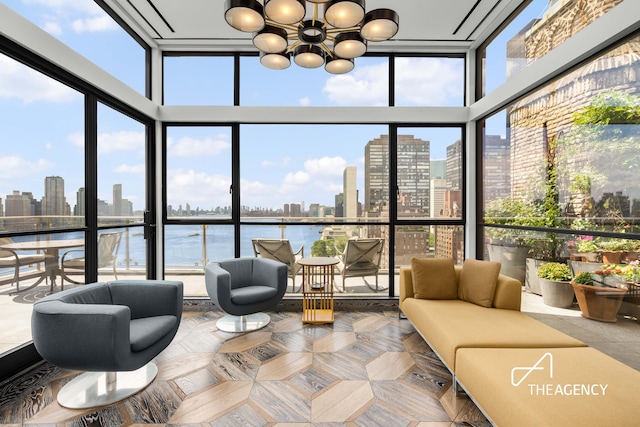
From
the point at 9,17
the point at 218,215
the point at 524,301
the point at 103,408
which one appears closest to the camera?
the point at 103,408

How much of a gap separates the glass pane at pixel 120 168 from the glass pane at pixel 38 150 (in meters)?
0.29

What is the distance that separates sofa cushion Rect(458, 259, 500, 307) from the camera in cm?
295

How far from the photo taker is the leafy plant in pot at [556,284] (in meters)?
2.67

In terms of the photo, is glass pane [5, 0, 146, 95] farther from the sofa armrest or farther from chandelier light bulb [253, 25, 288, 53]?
the sofa armrest

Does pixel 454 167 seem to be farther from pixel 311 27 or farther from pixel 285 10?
pixel 285 10

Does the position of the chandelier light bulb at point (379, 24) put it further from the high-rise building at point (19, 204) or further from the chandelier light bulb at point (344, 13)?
the high-rise building at point (19, 204)

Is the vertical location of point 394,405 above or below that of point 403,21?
below

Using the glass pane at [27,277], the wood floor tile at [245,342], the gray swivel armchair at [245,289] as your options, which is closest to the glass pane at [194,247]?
the gray swivel armchair at [245,289]

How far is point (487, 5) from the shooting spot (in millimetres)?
3285

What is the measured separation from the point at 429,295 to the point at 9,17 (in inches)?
168

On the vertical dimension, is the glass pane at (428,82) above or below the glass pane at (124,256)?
above

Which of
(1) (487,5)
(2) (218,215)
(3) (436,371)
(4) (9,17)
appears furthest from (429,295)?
(4) (9,17)

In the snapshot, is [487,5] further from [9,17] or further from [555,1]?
[9,17]

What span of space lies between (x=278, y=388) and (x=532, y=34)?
4118 millimetres
